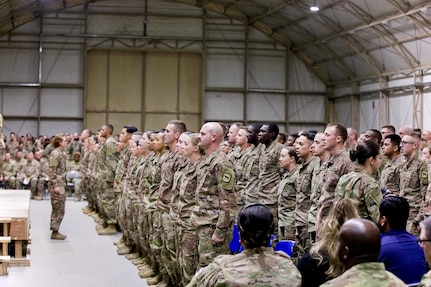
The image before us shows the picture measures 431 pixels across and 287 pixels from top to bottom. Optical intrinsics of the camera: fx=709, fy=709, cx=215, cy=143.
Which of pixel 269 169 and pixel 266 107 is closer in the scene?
pixel 269 169

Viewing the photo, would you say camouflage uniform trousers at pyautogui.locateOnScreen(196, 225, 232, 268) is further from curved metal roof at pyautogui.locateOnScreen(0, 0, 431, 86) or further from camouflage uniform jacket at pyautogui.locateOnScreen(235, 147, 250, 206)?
curved metal roof at pyautogui.locateOnScreen(0, 0, 431, 86)

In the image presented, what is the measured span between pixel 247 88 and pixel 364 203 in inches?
849

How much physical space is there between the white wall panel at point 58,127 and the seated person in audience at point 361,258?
77.3 feet

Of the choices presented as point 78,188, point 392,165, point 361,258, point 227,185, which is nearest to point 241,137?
point 392,165

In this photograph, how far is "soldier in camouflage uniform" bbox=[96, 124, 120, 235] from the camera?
1284cm

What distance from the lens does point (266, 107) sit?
2694cm

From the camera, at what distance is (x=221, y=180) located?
20.1 ft

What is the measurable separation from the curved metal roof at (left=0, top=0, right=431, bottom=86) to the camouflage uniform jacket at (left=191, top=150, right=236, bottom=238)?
12.5 meters

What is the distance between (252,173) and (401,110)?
14.4 metres

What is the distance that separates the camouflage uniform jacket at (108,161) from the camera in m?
13.0

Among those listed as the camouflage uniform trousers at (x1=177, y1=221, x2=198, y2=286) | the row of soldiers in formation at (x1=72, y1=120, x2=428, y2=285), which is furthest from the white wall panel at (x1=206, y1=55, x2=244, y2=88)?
the camouflage uniform trousers at (x1=177, y1=221, x2=198, y2=286)

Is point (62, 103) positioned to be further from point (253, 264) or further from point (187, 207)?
point (253, 264)

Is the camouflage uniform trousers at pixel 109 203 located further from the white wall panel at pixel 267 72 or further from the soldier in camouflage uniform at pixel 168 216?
the white wall panel at pixel 267 72

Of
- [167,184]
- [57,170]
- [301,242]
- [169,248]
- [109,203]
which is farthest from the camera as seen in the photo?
[109,203]
